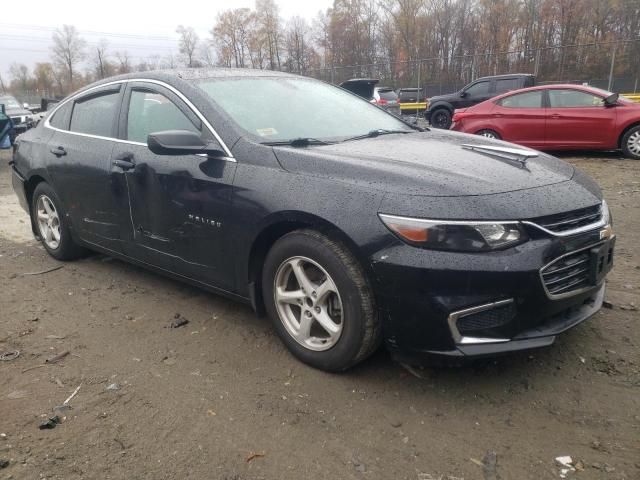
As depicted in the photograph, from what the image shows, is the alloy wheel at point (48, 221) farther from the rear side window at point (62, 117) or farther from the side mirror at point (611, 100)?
the side mirror at point (611, 100)

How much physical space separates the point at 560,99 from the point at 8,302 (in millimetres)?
9733

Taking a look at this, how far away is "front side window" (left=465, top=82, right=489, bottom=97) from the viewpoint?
51.2 feet

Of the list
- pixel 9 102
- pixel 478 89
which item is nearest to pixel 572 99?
pixel 478 89

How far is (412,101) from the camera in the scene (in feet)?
81.9

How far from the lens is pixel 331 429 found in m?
2.41

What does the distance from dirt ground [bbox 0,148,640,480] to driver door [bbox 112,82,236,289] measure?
479 mm

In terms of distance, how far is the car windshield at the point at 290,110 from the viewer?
10.7ft

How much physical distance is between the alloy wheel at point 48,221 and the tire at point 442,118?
43.2ft

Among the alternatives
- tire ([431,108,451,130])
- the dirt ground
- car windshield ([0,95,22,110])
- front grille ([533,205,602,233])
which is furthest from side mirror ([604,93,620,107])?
car windshield ([0,95,22,110])

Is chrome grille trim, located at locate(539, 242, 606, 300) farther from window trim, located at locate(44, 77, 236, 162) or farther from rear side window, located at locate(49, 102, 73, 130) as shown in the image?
rear side window, located at locate(49, 102, 73, 130)

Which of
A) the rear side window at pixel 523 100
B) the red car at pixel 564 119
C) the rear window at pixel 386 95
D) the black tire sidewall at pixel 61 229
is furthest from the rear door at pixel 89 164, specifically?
the rear window at pixel 386 95

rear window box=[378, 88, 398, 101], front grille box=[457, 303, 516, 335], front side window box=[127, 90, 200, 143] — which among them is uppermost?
front side window box=[127, 90, 200, 143]

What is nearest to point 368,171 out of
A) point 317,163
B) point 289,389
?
point 317,163

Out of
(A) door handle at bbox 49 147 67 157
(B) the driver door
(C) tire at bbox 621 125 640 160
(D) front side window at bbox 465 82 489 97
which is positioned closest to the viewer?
(B) the driver door
